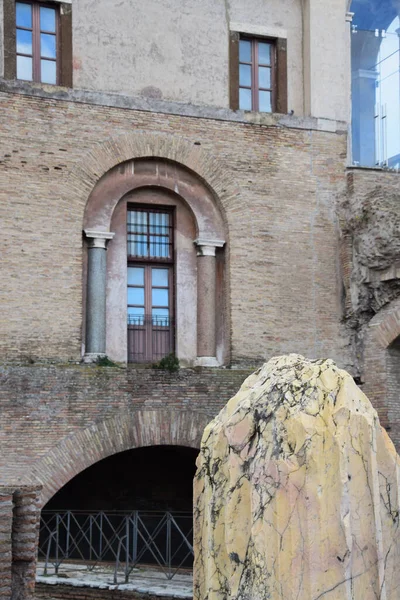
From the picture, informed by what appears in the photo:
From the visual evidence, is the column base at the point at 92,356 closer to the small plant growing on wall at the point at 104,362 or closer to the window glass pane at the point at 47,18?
the small plant growing on wall at the point at 104,362

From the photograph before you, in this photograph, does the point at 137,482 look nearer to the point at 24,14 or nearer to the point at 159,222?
the point at 159,222

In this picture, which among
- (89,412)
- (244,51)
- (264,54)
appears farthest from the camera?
(264,54)

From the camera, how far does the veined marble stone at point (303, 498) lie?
4801 millimetres

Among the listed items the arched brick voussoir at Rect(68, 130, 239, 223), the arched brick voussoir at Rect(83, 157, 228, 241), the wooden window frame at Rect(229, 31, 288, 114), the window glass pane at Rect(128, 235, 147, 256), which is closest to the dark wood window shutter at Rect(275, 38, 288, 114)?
the wooden window frame at Rect(229, 31, 288, 114)

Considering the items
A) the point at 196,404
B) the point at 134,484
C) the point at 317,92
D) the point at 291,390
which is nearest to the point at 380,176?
the point at 317,92

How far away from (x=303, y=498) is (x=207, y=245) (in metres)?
11.6

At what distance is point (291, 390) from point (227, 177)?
11.4 meters

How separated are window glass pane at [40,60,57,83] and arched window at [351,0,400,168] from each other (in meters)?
5.08

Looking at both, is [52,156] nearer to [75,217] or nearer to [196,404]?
[75,217]

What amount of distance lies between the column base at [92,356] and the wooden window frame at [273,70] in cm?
457

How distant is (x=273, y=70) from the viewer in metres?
17.5

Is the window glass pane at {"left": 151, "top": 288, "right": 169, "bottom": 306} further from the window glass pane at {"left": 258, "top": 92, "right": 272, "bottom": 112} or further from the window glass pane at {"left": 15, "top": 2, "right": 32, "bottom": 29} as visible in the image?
the window glass pane at {"left": 15, "top": 2, "right": 32, "bottom": 29}

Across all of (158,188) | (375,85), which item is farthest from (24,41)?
(375,85)

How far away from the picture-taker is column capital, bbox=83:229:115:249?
15633mm
